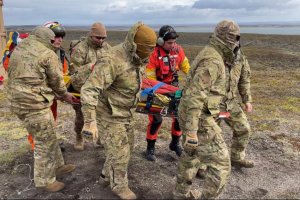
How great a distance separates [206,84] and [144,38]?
112cm

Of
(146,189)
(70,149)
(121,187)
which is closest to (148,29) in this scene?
(121,187)

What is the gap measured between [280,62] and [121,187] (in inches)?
977

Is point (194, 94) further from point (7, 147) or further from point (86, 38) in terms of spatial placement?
point (7, 147)

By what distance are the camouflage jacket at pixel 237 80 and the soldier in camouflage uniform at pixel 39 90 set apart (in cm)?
293

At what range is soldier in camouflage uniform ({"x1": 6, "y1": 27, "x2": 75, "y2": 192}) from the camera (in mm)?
5547

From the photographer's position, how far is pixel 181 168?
5.59 metres

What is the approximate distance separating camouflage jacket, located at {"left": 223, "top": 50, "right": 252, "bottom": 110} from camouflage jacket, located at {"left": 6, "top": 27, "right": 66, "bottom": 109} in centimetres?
293

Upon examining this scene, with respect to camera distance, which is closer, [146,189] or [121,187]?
[121,187]

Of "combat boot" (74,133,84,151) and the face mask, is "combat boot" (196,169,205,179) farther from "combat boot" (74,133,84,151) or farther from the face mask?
"combat boot" (74,133,84,151)

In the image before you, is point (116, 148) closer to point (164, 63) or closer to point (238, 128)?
point (164, 63)

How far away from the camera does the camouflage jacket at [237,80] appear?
5.65 meters

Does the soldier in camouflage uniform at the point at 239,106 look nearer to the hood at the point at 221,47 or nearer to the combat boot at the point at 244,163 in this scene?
the combat boot at the point at 244,163

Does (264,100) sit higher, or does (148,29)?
(148,29)

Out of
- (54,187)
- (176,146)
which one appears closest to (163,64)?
(176,146)
